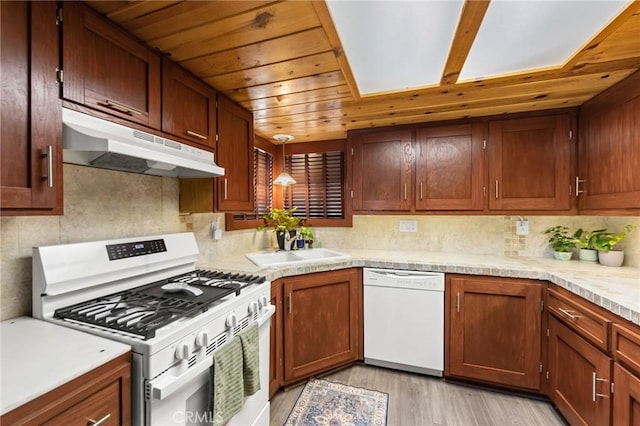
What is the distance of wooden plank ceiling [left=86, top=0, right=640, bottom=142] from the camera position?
3.63ft

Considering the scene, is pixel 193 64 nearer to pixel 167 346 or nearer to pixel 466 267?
pixel 167 346

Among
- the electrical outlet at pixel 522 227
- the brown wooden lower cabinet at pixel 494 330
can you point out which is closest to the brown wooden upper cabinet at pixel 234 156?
the brown wooden lower cabinet at pixel 494 330

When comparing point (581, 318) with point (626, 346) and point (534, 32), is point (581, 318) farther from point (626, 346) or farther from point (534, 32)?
point (534, 32)

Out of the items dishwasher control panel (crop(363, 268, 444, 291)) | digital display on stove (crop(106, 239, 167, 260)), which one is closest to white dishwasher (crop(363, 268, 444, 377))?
dishwasher control panel (crop(363, 268, 444, 291))

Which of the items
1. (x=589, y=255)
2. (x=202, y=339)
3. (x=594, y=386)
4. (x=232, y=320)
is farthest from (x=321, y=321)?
(x=589, y=255)

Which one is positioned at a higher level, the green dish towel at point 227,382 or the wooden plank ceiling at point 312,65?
the wooden plank ceiling at point 312,65

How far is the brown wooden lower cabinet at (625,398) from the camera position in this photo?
1.13 meters

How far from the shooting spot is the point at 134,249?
1425 mm

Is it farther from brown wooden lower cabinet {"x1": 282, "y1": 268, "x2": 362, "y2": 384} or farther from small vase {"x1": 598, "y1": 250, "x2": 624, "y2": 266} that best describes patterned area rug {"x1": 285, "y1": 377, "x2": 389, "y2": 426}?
small vase {"x1": 598, "y1": 250, "x2": 624, "y2": 266}

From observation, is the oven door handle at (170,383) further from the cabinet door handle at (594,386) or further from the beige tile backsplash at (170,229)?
the cabinet door handle at (594,386)

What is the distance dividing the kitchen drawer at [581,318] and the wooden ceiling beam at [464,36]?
4.66 feet

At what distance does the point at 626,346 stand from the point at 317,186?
7.96ft

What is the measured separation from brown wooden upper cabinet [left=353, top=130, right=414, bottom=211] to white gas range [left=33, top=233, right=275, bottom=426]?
1402 millimetres

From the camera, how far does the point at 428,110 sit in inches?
84.1
